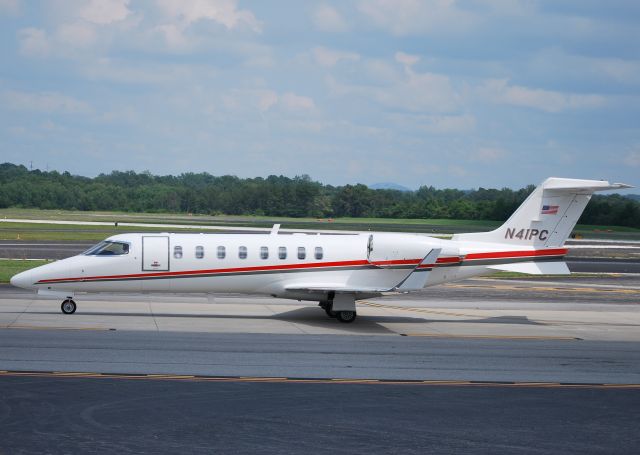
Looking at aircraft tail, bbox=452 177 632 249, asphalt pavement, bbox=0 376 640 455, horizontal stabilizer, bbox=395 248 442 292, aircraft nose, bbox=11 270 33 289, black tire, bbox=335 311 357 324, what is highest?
aircraft tail, bbox=452 177 632 249

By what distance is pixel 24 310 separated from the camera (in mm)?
28188

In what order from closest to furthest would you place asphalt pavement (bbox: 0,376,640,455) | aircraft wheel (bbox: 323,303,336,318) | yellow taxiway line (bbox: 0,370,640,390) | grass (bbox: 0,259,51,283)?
asphalt pavement (bbox: 0,376,640,455) → yellow taxiway line (bbox: 0,370,640,390) → aircraft wheel (bbox: 323,303,336,318) → grass (bbox: 0,259,51,283)

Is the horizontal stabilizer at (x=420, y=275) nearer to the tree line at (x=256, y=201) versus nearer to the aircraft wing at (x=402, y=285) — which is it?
the aircraft wing at (x=402, y=285)

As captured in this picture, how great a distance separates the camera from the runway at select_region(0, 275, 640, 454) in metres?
14.0

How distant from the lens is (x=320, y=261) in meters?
28.5

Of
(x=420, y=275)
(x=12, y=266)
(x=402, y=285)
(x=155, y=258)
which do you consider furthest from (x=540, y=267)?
(x=12, y=266)

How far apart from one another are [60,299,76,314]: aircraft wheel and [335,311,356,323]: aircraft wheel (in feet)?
26.8

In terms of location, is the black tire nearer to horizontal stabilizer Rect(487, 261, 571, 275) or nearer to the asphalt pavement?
horizontal stabilizer Rect(487, 261, 571, 275)

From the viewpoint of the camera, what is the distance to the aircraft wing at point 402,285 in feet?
89.9

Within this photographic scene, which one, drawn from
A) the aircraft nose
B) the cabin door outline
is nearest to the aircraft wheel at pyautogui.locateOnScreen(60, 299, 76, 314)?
the aircraft nose

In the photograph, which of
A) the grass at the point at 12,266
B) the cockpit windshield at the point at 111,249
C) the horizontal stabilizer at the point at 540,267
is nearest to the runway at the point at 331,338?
the horizontal stabilizer at the point at 540,267

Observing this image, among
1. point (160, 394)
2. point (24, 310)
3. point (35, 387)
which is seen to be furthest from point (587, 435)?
point (24, 310)

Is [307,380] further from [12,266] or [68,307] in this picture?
[12,266]

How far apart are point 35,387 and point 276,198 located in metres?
134
